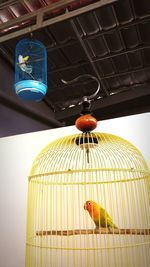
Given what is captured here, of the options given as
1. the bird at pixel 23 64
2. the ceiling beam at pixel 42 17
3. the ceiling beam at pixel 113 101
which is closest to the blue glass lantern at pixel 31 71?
the bird at pixel 23 64

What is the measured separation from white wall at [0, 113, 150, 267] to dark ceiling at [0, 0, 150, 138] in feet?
2.30

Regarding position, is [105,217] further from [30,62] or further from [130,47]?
[130,47]

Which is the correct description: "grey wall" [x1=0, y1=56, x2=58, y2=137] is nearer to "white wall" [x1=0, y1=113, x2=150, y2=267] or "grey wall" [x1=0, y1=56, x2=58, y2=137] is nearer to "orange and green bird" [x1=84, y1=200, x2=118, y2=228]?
"white wall" [x1=0, y1=113, x2=150, y2=267]

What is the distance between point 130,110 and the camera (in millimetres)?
3262

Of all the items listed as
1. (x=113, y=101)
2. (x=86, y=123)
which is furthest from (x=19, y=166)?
(x=113, y=101)

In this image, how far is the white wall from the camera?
1.66m

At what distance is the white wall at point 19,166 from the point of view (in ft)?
5.45

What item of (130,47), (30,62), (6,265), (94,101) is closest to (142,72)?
(130,47)

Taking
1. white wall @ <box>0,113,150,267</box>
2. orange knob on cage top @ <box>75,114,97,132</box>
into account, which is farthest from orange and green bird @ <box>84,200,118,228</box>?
white wall @ <box>0,113,150,267</box>

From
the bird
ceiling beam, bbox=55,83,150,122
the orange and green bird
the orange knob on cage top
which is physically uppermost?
ceiling beam, bbox=55,83,150,122

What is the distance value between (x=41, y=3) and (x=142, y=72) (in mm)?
1376

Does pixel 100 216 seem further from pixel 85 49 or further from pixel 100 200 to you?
pixel 85 49

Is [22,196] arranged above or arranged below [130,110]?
below

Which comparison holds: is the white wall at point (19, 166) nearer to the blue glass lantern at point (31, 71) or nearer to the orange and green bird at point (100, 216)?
the blue glass lantern at point (31, 71)
